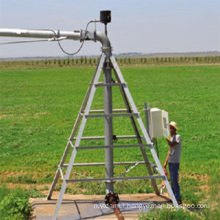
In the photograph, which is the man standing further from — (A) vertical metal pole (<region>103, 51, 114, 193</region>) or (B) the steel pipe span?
(B) the steel pipe span

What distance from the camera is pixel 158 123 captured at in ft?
27.3

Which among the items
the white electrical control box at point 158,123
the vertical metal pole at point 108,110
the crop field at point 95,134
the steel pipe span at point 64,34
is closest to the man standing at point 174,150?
the white electrical control box at point 158,123

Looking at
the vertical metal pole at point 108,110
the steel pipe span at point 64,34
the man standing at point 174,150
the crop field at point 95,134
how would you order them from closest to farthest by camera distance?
the steel pipe span at point 64,34 → the vertical metal pole at point 108,110 → the man standing at point 174,150 → the crop field at point 95,134

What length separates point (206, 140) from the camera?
16.7 metres

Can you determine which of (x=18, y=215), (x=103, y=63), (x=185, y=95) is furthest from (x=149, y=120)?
(x=185, y=95)

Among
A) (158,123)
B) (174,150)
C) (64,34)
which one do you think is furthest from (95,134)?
(64,34)

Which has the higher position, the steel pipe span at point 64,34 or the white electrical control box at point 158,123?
the steel pipe span at point 64,34

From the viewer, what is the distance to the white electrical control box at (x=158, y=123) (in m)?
8.24

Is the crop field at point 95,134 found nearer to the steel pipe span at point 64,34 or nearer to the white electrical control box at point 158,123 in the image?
the white electrical control box at point 158,123

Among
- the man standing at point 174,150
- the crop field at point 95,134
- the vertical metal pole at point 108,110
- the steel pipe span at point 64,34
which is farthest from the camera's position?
the crop field at point 95,134

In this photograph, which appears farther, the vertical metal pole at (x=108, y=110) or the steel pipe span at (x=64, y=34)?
the vertical metal pole at (x=108, y=110)

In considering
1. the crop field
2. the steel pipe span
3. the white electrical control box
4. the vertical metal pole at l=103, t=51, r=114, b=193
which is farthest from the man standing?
the steel pipe span

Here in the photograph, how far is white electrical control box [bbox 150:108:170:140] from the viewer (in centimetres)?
824

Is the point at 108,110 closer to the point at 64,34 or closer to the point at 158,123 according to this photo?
the point at 158,123
